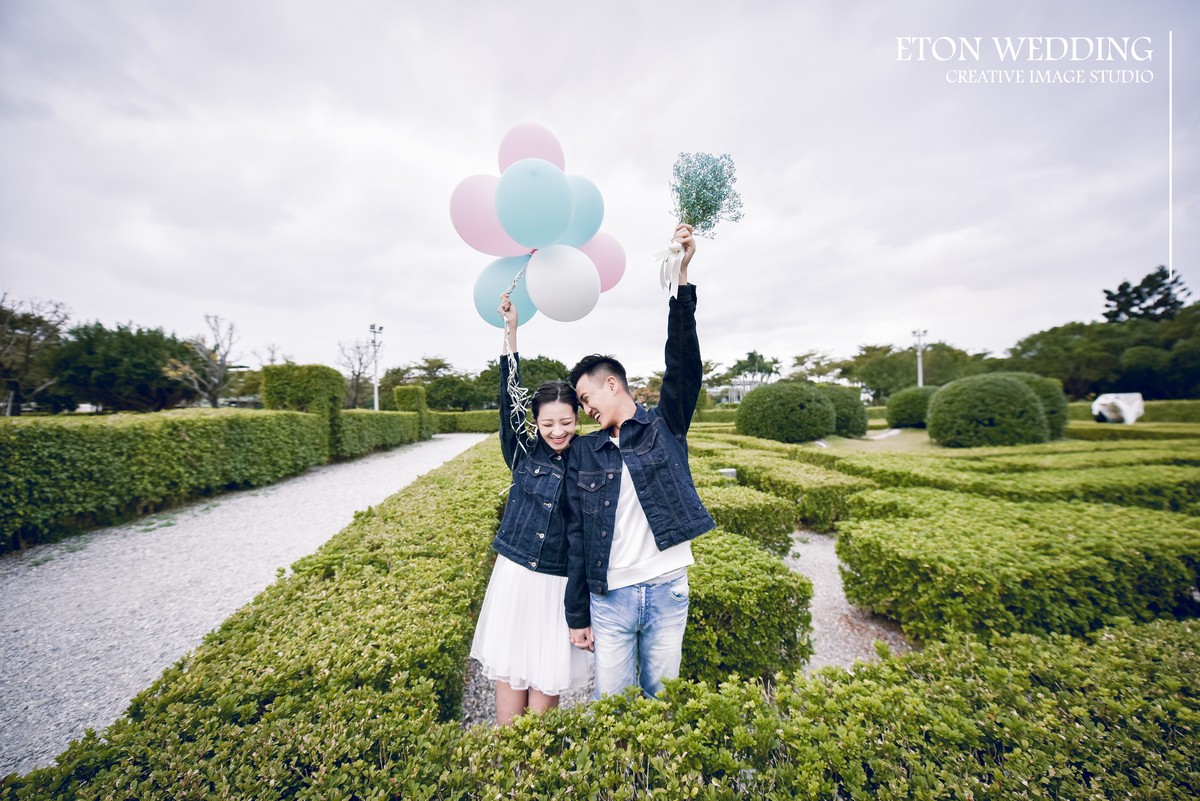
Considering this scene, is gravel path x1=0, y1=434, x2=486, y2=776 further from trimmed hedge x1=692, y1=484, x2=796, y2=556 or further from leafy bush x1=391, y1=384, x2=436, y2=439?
leafy bush x1=391, y1=384, x2=436, y2=439

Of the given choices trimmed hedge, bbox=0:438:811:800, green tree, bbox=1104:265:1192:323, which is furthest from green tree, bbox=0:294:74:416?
green tree, bbox=1104:265:1192:323

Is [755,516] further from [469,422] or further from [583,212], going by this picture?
[469,422]

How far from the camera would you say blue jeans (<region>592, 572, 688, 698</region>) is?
189cm

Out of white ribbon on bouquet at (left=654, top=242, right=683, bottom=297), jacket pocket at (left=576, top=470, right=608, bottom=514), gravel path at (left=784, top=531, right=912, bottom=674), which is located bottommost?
gravel path at (left=784, top=531, right=912, bottom=674)

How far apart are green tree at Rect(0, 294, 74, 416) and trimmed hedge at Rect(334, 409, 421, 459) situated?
51.1 ft

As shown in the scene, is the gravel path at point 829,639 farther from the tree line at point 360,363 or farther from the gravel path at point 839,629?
the tree line at point 360,363

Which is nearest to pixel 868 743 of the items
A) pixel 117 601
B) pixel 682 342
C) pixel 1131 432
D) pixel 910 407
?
pixel 682 342

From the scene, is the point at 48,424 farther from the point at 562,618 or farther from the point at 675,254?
the point at 675,254

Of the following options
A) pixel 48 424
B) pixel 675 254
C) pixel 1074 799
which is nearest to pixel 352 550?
pixel 675 254

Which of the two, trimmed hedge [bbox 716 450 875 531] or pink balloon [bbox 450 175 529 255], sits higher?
pink balloon [bbox 450 175 529 255]

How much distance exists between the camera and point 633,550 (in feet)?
6.30

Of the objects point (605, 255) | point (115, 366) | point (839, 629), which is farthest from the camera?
point (115, 366)

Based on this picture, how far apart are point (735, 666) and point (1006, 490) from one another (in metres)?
5.23

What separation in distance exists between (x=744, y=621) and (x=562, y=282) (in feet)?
7.70
